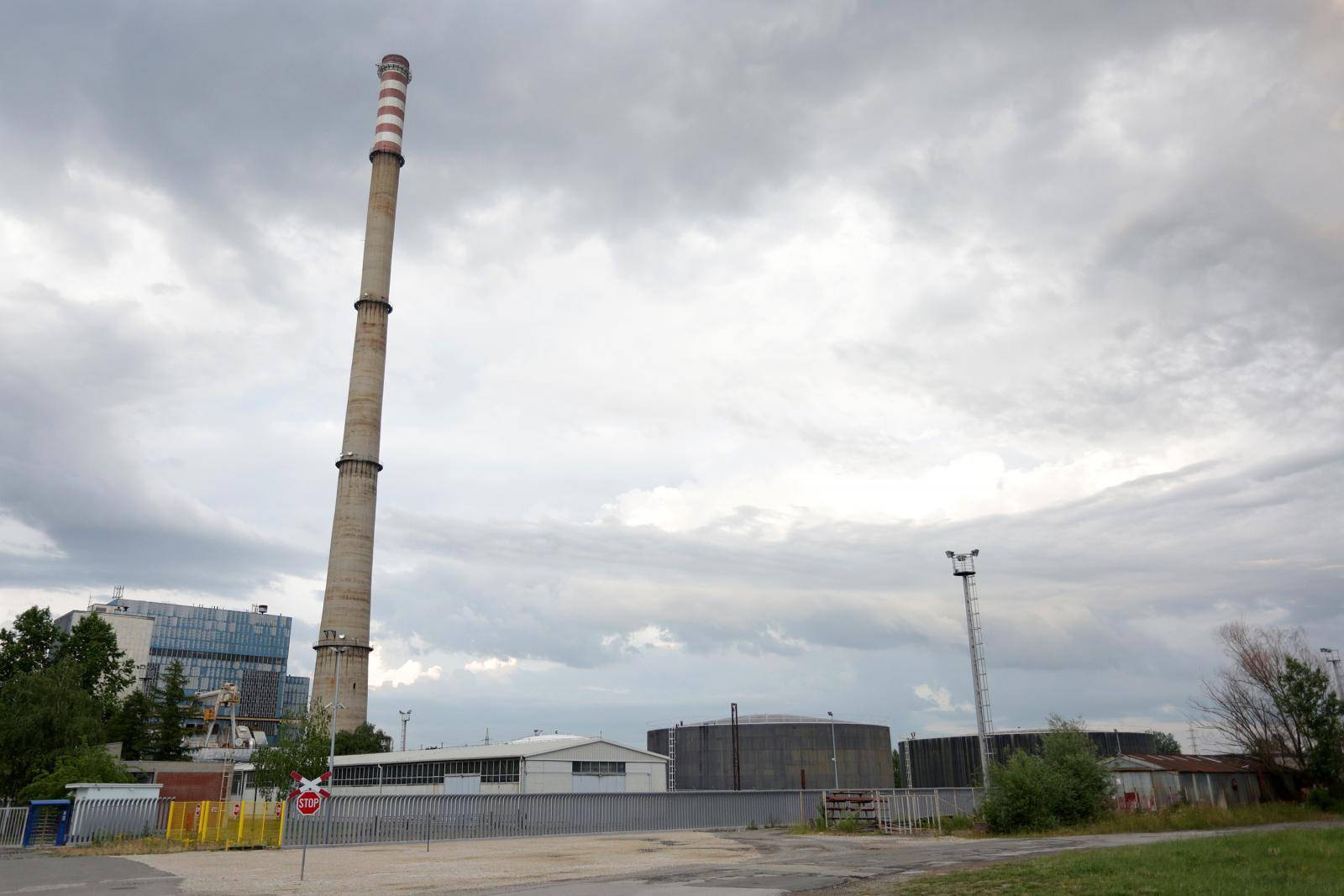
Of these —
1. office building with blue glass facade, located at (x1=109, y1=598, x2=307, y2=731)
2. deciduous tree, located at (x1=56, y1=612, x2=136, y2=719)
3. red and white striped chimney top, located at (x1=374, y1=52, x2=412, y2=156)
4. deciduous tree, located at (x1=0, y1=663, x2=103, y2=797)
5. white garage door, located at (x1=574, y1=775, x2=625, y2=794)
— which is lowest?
white garage door, located at (x1=574, y1=775, x2=625, y2=794)

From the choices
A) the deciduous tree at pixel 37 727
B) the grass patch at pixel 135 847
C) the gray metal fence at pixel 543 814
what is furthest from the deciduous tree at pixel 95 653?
the grass patch at pixel 135 847

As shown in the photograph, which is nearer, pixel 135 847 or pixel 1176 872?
pixel 1176 872

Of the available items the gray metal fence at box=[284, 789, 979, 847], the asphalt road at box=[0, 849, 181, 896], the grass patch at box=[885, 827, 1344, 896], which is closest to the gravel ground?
the asphalt road at box=[0, 849, 181, 896]

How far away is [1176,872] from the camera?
16.9m

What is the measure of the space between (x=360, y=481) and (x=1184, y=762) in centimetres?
5646

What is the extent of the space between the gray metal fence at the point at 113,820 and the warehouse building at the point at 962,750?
57.4 meters

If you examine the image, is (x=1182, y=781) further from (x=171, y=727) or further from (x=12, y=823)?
(x=171, y=727)

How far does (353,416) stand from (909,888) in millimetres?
61945

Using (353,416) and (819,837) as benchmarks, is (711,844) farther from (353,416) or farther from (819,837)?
(353,416)

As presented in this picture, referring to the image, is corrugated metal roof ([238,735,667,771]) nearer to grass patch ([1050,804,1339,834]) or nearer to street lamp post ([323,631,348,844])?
street lamp post ([323,631,348,844])

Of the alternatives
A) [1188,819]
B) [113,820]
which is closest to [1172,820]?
[1188,819]

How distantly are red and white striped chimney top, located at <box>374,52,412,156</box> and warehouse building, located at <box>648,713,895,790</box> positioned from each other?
56749 millimetres

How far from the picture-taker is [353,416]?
71.7m

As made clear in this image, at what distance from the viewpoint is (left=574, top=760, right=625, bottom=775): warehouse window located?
56.2 meters
